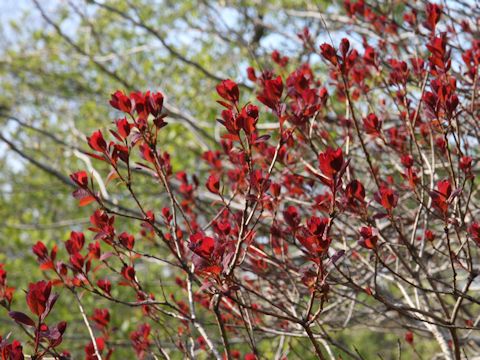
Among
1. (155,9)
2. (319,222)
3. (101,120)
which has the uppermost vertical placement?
(155,9)

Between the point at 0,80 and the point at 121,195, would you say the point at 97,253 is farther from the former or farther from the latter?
the point at 0,80

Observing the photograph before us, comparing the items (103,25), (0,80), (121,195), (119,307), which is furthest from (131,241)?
(0,80)

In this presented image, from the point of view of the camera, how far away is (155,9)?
349 inches

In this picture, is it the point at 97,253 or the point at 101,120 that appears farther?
the point at 101,120

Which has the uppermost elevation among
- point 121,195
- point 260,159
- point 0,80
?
point 0,80

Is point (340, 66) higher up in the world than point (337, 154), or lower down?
higher up

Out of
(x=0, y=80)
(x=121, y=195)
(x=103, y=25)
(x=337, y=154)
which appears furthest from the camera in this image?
(x=0, y=80)

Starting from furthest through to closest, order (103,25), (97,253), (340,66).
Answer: (103,25) < (97,253) < (340,66)

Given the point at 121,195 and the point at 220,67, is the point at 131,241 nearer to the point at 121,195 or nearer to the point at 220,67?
the point at 121,195

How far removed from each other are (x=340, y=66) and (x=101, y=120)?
6.27m

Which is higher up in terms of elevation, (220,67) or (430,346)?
(220,67)

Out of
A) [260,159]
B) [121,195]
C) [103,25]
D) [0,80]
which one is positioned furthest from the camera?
[0,80]

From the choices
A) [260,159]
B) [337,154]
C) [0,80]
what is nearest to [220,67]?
[0,80]

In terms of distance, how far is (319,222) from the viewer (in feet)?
4.74
